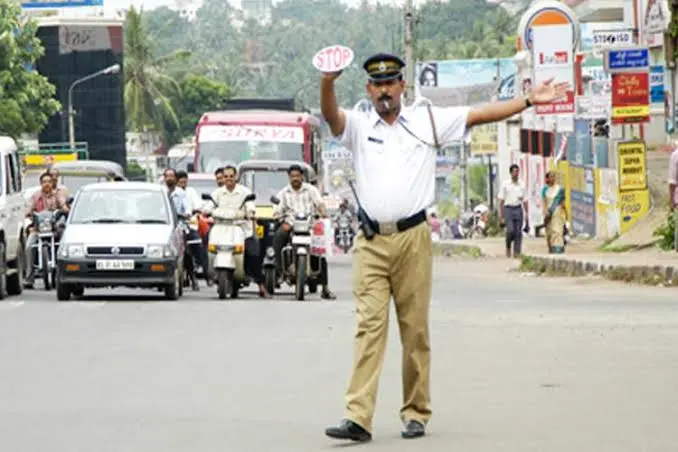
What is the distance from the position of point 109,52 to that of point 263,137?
79.8 metres

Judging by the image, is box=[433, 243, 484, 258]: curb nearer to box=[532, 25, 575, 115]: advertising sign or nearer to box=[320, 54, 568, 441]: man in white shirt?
box=[532, 25, 575, 115]: advertising sign

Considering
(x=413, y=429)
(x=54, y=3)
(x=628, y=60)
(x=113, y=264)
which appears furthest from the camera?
(x=54, y=3)

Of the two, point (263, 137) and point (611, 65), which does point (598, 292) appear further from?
point (263, 137)

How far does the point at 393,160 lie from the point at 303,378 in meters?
3.38

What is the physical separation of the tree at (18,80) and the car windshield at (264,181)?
138ft

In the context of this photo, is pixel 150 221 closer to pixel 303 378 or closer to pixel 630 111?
pixel 303 378

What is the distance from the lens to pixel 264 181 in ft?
103

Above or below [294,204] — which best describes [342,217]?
below

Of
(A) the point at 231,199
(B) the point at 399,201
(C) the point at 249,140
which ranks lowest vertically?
(A) the point at 231,199

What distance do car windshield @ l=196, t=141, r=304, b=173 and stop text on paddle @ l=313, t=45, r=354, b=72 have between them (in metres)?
30.9

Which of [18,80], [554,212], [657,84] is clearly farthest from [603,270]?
[18,80]

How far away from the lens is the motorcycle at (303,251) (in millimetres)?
25109

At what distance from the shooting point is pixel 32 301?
2477cm

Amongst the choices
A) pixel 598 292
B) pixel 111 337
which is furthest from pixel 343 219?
pixel 111 337
